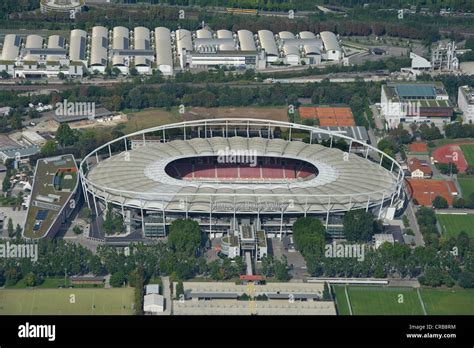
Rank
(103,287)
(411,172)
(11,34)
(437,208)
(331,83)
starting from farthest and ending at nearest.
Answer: (11,34) → (331,83) → (411,172) → (437,208) → (103,287)

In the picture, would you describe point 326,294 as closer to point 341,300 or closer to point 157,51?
point 341,300

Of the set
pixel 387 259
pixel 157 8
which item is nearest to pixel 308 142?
pixel 387 259

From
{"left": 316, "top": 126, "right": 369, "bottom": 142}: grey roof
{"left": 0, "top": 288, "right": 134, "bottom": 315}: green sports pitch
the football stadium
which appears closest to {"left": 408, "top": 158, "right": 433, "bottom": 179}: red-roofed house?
the football stadium

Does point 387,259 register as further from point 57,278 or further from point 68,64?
point 68,64

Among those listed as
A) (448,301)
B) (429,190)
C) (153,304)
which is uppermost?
(429,190)

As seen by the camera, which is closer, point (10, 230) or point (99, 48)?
point (10, 230)

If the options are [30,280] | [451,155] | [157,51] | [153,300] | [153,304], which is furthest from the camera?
[157,51]

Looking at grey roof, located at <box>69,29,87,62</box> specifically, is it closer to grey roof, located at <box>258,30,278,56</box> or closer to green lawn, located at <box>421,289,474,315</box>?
grey roof, located at <box>258,30,278,56</box>

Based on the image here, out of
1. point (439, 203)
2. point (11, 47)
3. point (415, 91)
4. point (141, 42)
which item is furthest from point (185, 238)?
point (11, 47)
